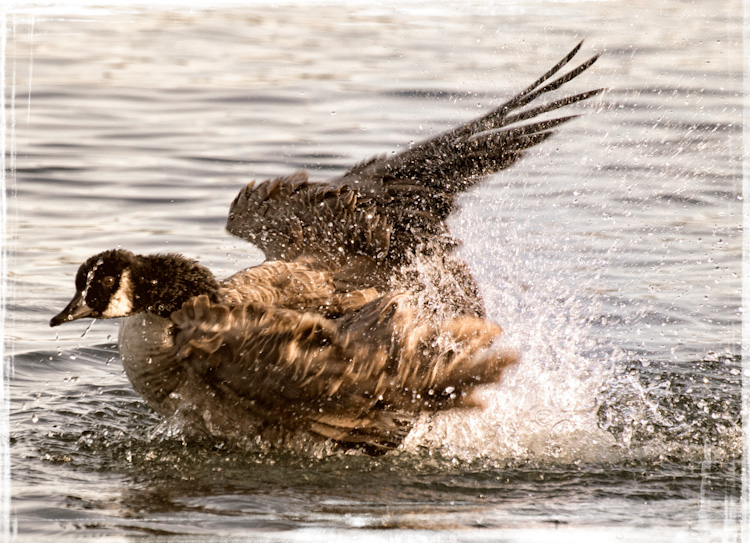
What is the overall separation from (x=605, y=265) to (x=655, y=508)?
3645mm

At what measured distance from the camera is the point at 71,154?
9.93 m

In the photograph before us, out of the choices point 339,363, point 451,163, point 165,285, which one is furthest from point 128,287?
point 451,163

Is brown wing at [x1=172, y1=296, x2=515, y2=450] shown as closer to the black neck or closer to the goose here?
the goose

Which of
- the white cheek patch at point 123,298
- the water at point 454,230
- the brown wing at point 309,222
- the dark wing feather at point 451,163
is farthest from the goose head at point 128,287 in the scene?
the dark wing feather at point 451,163

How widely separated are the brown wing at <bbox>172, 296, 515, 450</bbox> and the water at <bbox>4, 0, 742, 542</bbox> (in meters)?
0.22

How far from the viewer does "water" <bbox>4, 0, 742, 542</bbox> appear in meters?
4.57

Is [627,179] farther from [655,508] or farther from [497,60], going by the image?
[655,508]

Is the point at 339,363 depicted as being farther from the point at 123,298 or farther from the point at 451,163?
the point at 451,163

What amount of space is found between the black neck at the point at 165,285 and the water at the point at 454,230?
2.49 ft

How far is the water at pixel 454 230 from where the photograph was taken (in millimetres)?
4566

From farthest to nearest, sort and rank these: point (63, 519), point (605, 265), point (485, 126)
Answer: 1. point (605, 265)
2. point (485, 126)
3. point (63, 519)

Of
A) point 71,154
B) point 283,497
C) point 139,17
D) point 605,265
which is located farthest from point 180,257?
point 139,17

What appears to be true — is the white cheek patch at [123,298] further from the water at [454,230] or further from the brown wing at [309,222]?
the brown wing at [309,222]

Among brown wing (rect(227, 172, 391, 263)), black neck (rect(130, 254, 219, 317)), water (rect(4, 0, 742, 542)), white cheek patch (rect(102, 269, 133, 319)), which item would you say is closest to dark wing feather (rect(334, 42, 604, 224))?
brown wing (rect(227, 172, 391, 263))
